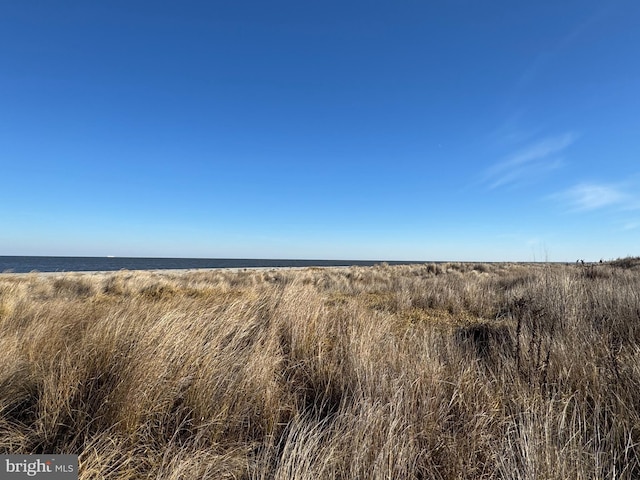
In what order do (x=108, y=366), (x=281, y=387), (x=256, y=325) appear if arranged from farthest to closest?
(x=256, y=325)
(x=281, y=387)
(x=108, y=366)

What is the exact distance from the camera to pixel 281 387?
2914 mm

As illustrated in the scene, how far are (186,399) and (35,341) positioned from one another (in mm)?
2051

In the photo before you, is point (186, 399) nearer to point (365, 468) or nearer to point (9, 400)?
point (9, 400)

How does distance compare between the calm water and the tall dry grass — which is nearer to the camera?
the tall dry grass

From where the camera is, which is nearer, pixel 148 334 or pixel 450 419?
pixel 450 419

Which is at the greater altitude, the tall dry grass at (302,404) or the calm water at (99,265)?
the tall dry grass at (302,404)

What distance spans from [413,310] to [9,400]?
22.8ft

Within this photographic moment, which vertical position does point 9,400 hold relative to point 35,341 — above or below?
below

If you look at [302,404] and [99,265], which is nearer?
[302,404]

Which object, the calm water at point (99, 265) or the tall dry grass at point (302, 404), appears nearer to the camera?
the tall dry grass at point (302, 404)

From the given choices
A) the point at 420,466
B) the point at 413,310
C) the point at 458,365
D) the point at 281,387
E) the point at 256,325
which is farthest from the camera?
the point at 413,310

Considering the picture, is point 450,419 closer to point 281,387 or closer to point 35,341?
point 281,387

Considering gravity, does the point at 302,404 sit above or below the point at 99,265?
above

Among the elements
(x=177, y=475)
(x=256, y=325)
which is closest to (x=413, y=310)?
(x=256, y=325)
